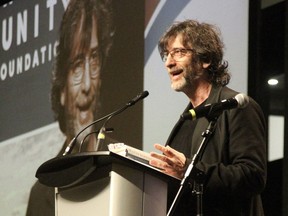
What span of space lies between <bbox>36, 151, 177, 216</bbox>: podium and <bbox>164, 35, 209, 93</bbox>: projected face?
534 mm

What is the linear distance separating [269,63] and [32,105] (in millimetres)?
1829

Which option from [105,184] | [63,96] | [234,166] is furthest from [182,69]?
[63,96]

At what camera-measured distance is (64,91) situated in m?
4.16

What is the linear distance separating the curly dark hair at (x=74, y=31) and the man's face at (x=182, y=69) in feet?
4.64

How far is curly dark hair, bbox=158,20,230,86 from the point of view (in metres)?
2.51

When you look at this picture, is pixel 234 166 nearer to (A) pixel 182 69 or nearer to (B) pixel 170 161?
(B) pixel 170 161

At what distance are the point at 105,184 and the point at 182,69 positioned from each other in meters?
0.68

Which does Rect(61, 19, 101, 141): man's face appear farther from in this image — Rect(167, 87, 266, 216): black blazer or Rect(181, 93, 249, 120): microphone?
Rect(181, 93, 249, 120): microphone

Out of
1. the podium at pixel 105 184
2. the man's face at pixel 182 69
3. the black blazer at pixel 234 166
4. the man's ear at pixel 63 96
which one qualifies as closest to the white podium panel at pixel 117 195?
the podium at pixel 105 184

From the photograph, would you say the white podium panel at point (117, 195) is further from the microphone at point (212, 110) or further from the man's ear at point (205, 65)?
the man's ear at point (205, 65)

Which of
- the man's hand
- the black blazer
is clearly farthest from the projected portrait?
the man's hand

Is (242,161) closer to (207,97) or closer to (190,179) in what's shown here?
(190,179)

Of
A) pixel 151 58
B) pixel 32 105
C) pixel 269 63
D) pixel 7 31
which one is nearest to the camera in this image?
pixel 269 63

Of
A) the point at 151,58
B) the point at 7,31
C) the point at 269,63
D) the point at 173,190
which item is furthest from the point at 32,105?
the point at 173,190
